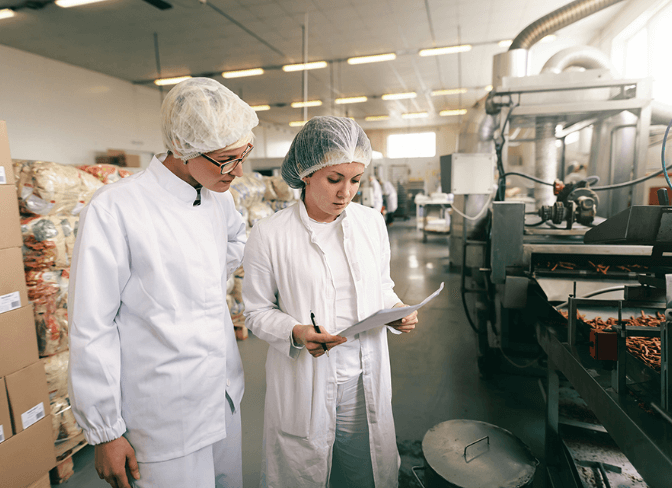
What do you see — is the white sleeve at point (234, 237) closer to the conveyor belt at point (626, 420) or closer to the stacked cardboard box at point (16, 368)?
the stacked cardboard box at point (16, 368)

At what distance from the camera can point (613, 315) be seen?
154 centimetres

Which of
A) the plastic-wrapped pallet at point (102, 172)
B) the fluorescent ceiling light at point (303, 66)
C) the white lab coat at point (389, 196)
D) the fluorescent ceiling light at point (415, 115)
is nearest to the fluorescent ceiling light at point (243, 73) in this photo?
the fluorescent ceiling light at point (303, 66)

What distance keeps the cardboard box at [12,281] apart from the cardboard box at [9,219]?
0.03 meters

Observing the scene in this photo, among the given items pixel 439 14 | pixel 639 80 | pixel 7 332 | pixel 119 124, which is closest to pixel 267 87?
pixel 119 124

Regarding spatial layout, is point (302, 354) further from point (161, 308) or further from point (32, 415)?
point (32, 415)

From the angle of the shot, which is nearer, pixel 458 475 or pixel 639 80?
pixel 458 475

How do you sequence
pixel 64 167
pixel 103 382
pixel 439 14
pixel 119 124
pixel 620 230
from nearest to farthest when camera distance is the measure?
pixel 103 382 → pixel 620 230 → pixel 64 167 → pixel 439 14 → pixel 119 124

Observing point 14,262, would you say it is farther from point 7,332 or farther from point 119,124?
point 119,124

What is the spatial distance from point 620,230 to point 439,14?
5421 mm

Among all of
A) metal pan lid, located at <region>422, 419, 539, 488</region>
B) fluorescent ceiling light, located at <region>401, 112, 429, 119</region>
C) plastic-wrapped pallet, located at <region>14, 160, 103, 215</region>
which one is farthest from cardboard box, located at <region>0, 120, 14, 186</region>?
fluorescent ceiling light, located at <region>401, 112, 429, 119</region>

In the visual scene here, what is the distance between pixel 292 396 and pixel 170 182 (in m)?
0.73

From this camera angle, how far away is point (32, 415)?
1.59m

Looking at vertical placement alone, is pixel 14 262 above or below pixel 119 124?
below

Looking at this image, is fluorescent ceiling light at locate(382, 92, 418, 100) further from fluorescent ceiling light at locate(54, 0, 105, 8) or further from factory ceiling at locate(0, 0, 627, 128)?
fluorescent ceiling light at locate(54, 0, 105, 8)
